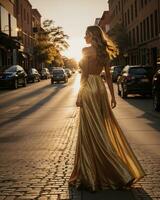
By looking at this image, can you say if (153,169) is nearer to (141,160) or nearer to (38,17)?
(141,160)

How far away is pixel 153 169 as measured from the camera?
23.0 ft

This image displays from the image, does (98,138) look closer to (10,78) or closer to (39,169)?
(39,169)

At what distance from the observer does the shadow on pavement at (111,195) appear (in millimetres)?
5460

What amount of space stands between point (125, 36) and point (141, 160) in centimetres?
5779

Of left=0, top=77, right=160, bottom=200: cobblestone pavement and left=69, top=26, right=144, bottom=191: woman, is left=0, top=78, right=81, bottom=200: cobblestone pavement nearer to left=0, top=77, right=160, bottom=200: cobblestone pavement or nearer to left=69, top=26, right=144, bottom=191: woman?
left=0, top=77, right=160, bottom=200: cobblestone pavement

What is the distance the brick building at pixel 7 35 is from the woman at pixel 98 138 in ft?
143

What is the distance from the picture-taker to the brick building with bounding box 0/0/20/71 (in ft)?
171

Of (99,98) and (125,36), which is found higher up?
(125,36)

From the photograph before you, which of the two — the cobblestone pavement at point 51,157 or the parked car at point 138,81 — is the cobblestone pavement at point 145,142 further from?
the parked car at point 138,81

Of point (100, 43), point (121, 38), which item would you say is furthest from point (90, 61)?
point (121, 38)

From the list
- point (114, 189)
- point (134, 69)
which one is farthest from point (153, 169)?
point (134, 69)

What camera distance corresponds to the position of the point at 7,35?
172 ft

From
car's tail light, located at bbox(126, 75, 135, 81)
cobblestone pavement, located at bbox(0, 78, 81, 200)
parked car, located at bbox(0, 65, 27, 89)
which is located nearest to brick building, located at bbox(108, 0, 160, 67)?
parked car, located at bbox(0, 65, 27, 89)

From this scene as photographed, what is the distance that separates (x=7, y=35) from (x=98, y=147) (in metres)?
47.9
